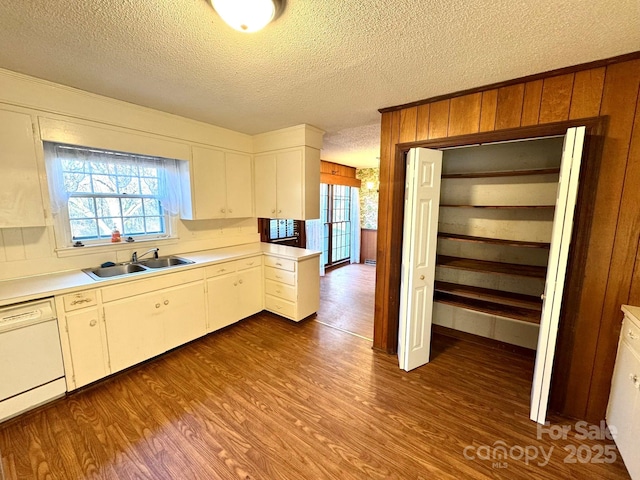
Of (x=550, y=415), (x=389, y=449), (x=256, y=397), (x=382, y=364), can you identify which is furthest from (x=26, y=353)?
(x=550, y=415)

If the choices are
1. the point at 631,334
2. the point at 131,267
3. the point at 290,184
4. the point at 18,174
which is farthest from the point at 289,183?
the point at 631,334

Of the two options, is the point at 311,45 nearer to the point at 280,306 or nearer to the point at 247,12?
the point at 247,12

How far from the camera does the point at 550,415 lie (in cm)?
192

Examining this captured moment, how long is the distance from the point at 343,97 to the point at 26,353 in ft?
9.74

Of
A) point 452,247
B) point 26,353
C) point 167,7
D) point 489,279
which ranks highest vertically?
point 167,7

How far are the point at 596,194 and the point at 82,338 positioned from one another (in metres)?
3.75

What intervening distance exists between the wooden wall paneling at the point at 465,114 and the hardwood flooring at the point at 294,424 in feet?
6.89


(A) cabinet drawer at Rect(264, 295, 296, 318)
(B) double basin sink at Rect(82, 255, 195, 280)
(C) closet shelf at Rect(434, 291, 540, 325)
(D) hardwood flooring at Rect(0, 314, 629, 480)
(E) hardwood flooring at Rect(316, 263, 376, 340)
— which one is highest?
(B) double basin sink at Rect(82, 255, 195, 280)

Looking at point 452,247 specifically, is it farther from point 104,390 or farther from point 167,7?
point 104,390

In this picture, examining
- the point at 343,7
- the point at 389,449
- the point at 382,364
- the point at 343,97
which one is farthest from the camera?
the point at 382,364

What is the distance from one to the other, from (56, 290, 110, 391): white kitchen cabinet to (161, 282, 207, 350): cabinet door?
0.49 metres

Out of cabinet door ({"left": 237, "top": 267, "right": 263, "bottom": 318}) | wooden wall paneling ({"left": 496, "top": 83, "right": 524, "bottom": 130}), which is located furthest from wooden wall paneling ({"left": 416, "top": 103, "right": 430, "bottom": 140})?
cabinet door ({"left": 237, "top": 267, "right": 263, "bottom": 318})

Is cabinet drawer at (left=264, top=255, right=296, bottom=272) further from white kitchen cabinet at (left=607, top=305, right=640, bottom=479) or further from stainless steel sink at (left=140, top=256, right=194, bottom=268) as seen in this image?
white kitchen cabinet at (left=607, top=305, right=640, bottom=479)

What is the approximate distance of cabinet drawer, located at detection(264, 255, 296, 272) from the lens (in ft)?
10.3
